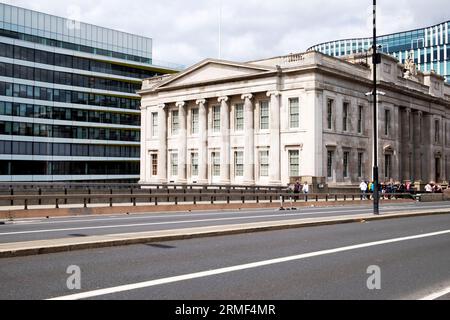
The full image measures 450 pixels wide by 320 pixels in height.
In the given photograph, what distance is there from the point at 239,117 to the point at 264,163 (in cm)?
600

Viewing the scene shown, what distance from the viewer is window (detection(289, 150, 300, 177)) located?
2041 inches

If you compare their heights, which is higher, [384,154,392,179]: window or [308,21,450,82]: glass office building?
[308,21,450,82]: glass office building

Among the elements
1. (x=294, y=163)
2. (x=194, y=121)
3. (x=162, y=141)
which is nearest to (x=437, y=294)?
(x=294, y=163)

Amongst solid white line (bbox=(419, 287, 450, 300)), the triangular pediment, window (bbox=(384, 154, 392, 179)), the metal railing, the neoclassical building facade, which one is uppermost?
the triangular pediment

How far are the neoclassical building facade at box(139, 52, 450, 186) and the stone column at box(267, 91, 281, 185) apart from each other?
0.32 ft

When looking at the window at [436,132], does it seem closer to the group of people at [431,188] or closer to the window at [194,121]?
the group of people at [431,188]

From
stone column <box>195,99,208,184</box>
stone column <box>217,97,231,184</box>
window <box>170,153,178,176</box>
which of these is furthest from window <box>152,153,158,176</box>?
stone column <box>217,97,231,184</box>

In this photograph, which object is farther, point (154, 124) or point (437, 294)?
point (154, 124)

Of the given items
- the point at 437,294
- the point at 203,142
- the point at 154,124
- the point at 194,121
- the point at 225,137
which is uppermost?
the point at 154,124

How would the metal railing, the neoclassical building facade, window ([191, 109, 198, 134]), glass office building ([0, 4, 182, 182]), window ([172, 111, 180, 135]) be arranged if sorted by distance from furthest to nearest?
glass office building ([0, 4, 182, 182]) < window ([172, 111, 180, 135]) < window ([191, 109, 198, 134]) < the neoclassical building facade < the metal railing

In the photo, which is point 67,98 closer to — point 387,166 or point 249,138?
point 249,138

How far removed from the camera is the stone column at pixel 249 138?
54.4m

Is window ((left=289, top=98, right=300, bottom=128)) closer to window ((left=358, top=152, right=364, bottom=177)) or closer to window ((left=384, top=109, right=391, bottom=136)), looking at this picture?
window ((left=358, top=152, right=364, bottom=177))

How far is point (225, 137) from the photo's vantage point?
5688 cm
